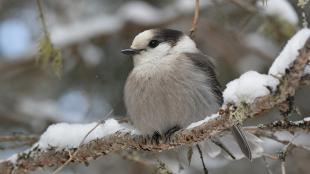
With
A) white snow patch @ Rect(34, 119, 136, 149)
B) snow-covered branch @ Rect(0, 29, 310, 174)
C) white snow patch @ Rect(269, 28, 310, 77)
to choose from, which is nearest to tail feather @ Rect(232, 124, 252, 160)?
snow-covered branch @ Rect(0, 29, 310, 174)

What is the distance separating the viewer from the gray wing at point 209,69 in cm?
362

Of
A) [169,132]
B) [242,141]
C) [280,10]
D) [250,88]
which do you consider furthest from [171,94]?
[250,88]

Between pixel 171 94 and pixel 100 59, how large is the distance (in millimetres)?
2814

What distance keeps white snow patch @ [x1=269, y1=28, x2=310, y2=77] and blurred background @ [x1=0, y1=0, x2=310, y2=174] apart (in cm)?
342

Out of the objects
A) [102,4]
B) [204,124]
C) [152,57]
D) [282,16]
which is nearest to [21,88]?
[102,4]

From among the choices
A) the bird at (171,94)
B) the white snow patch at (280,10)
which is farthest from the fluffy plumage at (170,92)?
the white snow patch at (280,10)

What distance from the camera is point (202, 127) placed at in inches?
103

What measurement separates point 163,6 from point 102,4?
713 millimetres

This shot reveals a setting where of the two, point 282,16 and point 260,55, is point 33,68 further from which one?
point 282,16

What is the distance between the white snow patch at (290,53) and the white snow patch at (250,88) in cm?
7

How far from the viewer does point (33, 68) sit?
6.41m

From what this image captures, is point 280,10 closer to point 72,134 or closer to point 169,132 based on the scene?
point 169,132

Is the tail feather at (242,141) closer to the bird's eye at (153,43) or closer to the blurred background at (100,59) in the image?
the bird's eye at (153,43)

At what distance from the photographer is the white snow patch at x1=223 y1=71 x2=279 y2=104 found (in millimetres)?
2135
